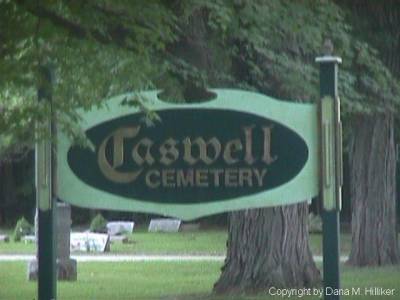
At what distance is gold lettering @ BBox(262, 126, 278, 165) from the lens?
9367 mm

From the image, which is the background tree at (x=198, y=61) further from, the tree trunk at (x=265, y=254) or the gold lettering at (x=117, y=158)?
the gold lettering at (x=117, y=158)

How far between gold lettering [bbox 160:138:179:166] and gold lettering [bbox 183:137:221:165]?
85mm

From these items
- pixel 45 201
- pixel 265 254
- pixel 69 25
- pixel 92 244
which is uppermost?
pixel 69 25

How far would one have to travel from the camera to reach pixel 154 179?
9.42m

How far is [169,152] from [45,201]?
3.61 feet

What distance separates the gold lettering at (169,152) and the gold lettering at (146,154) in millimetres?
95

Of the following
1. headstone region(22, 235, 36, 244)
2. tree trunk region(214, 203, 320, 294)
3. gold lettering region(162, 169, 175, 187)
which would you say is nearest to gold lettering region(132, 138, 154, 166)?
gold lettering region(162, 169, 175, 187)

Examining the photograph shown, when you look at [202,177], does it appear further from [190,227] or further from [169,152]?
[190,227]

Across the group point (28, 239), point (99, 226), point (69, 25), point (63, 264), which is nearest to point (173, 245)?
point (99, 226)

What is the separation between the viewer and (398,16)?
21.0 m

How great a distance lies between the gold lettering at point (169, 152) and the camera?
9.41 metres

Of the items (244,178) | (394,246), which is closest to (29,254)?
(394,246)

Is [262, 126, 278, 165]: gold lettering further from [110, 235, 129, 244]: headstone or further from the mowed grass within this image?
[110, 235, 129, 244]: headstone

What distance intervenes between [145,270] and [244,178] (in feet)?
43.1
